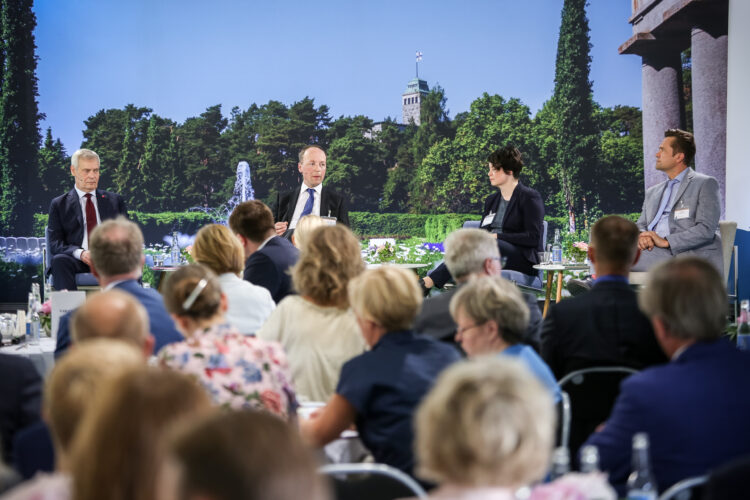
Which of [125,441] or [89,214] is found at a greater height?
[89,214]

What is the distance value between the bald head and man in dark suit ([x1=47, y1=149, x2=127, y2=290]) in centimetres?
469

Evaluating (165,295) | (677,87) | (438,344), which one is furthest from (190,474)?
(677,87)

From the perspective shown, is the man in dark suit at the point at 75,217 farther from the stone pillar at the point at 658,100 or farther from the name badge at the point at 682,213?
the stone pillar at the point at 658,100

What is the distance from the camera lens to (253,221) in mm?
4641

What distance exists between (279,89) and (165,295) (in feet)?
37.6

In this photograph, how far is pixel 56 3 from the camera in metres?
12.1

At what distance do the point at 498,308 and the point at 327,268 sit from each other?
89 centimetres

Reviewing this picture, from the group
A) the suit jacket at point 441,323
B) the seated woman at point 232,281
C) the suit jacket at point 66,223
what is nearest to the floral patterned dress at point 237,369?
the suit jacket at point 441,323

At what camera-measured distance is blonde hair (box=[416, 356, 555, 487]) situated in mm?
1158

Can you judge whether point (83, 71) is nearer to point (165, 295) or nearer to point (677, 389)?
point (165, 295)

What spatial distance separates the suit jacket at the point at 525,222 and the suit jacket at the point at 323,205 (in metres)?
1.42

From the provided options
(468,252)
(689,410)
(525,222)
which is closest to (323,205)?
(525,222)

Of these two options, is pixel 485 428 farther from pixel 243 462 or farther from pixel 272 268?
pixel 272 268

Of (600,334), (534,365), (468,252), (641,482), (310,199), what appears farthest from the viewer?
(310,199)
